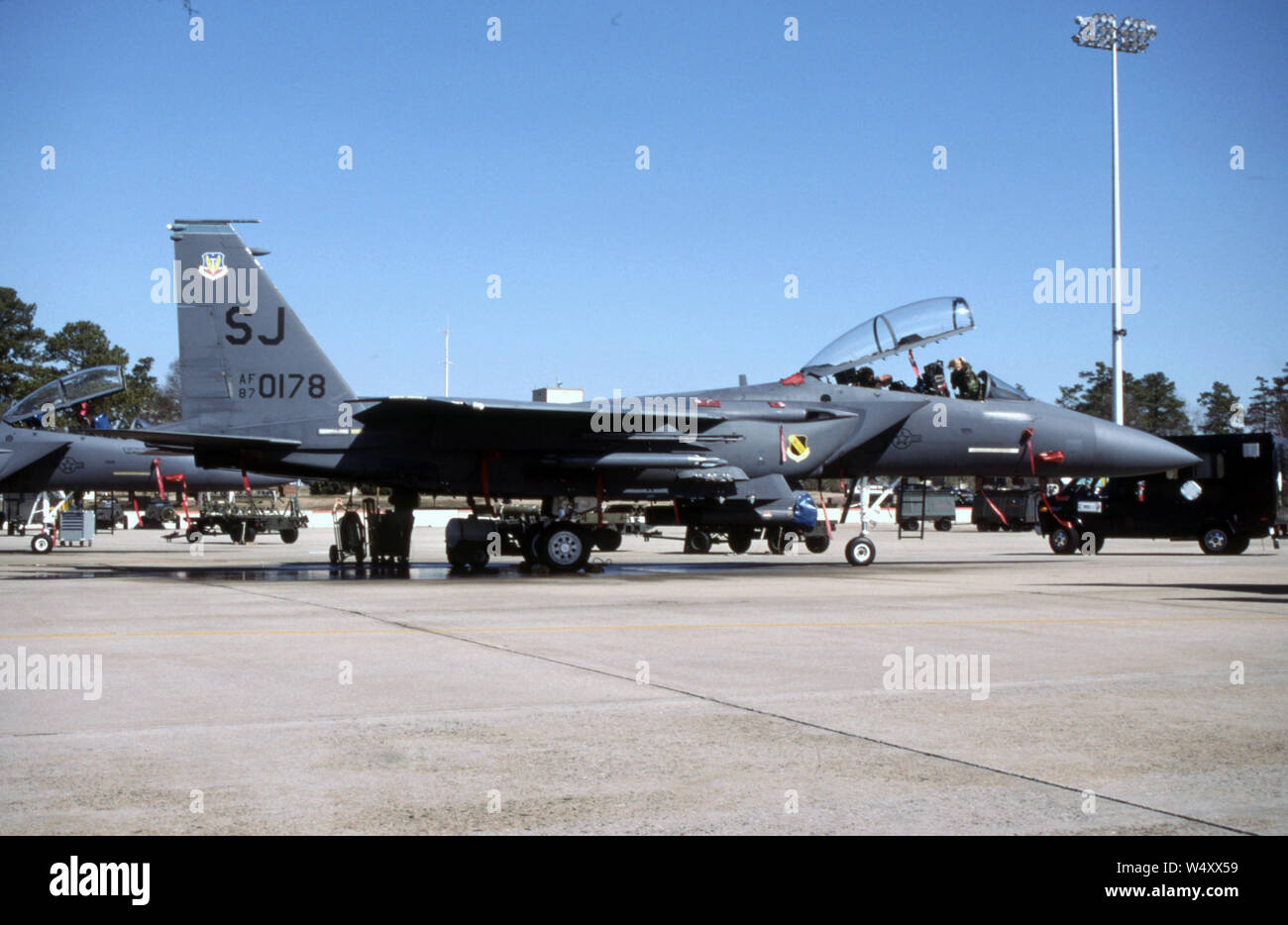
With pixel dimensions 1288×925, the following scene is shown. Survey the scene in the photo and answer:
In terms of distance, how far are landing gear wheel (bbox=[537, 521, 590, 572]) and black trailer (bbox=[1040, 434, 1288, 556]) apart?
40.4 feet

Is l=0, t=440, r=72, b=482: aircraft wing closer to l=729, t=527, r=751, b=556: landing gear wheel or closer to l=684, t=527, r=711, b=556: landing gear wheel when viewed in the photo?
l=684, t=527, r=711, b=556: landing gear wheel

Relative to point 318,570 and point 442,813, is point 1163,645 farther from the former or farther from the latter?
point 318,570

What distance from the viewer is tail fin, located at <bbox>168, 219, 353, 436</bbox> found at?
51.1ft

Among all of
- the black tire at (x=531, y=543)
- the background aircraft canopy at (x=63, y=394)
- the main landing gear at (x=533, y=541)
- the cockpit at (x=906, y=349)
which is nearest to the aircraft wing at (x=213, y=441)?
the main landing gear at (x=533, y=541)

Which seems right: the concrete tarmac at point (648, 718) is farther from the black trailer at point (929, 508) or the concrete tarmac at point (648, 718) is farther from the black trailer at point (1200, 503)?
the black trailer at point (929, 508)

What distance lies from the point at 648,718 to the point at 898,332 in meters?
13.1

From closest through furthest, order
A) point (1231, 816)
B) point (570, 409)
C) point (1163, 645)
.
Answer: point (1231, 816) < point (1163, 645) < point (570, 409)

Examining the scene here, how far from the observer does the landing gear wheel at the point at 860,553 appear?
18844mm

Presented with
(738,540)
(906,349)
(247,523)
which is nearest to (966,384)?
(906,349)

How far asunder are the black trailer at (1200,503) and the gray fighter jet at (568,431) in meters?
6.69

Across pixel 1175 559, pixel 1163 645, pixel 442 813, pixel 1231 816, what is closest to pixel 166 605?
pixel 442 813

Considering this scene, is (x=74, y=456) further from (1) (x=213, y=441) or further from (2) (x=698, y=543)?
(2) (x=698, y=543)
